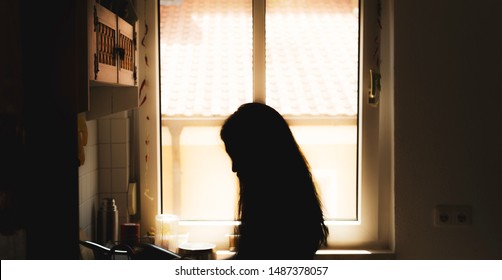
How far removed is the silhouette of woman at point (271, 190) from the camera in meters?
1.66

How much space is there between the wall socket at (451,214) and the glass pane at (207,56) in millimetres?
864

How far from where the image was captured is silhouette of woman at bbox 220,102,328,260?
65.2 inches

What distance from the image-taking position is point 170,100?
2.49 m

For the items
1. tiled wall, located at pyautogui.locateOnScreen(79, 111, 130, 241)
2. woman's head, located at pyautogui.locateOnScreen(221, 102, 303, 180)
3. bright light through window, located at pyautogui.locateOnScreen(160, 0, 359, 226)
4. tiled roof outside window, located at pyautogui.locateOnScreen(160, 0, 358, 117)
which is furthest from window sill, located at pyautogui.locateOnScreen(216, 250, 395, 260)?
woman's head, located at pyautogui.locateOnScreen(221, 102, 303, 180)

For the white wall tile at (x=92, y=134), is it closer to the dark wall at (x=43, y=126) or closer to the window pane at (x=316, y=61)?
the window pane at (x=316, y=61)

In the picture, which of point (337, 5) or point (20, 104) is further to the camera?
point (337, 5)

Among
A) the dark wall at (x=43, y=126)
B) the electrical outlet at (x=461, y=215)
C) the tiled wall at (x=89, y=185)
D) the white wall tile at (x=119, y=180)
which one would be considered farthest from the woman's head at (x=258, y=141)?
the electrical outlet at (x=461, y=215)

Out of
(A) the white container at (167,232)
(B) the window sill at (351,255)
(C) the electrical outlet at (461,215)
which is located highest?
(C) the electrical outlet at (461,215)

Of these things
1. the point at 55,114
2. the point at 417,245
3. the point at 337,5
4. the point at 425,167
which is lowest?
the point at 417,245

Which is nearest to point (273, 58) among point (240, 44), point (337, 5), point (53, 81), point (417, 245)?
point (240, 44)

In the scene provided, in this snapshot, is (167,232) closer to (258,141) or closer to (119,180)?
(119,180)
